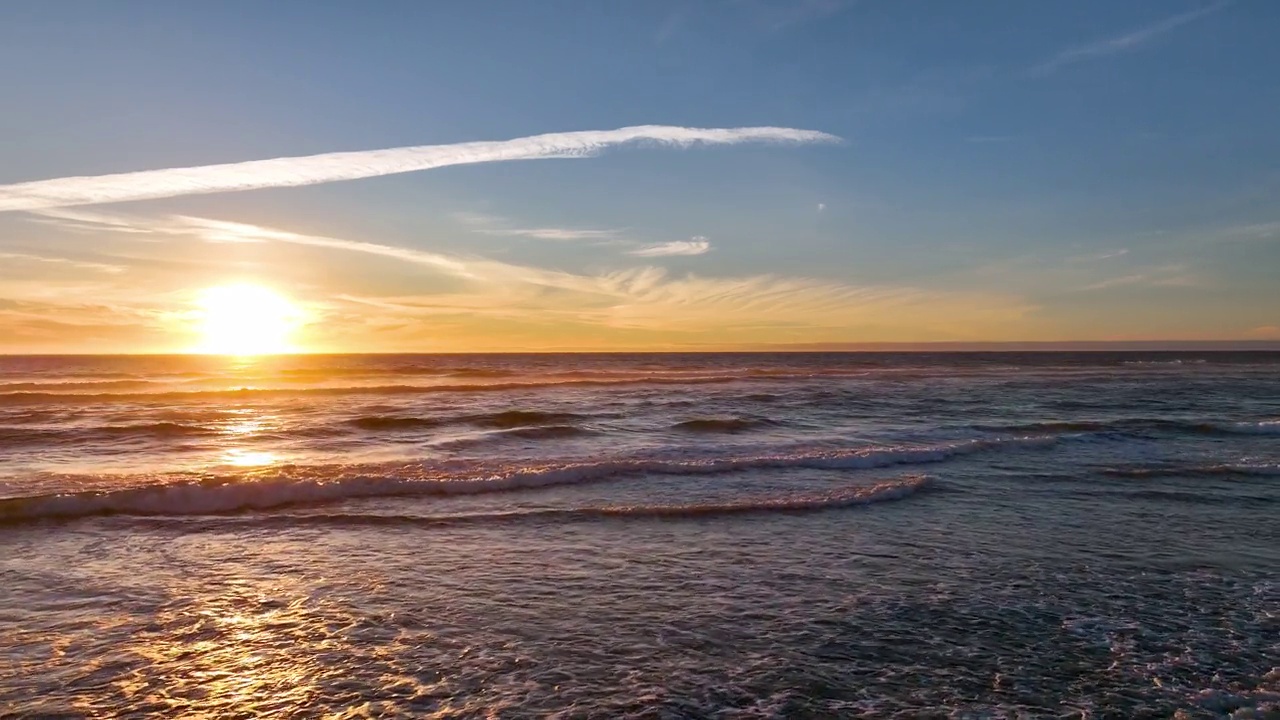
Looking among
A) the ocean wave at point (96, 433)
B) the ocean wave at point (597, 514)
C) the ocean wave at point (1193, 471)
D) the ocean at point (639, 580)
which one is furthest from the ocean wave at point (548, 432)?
the ocean wave at point (1193, 471)

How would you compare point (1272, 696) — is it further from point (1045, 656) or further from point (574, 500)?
point (574, 500)

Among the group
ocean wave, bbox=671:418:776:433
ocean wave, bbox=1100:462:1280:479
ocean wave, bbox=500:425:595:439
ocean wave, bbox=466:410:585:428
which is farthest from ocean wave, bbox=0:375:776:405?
ocean wave, bbox=1100:462:1280:479

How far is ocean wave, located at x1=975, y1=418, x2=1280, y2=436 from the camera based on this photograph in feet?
77.9

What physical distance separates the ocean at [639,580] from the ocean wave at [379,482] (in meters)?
0.07

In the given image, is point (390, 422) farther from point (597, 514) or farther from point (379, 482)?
point (597, 514)

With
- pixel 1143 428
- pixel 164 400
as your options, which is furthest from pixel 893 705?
pixel 164 400

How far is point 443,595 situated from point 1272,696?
23.3 feet

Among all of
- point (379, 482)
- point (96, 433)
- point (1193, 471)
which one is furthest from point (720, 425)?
point (96, 433)

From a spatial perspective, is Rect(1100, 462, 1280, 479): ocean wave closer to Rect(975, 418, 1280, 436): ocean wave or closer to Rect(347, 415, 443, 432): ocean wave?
Rect(975, 418, 1280, 436): ocean wave

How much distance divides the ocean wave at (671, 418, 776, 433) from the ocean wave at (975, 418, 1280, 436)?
23.1ft

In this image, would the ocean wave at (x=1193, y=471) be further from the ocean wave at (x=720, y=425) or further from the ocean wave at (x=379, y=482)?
the ocean wave at (x=720, y=425)

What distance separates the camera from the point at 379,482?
46.9 feet

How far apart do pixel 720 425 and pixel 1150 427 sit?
1360cm

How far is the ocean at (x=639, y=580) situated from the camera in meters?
5.87
